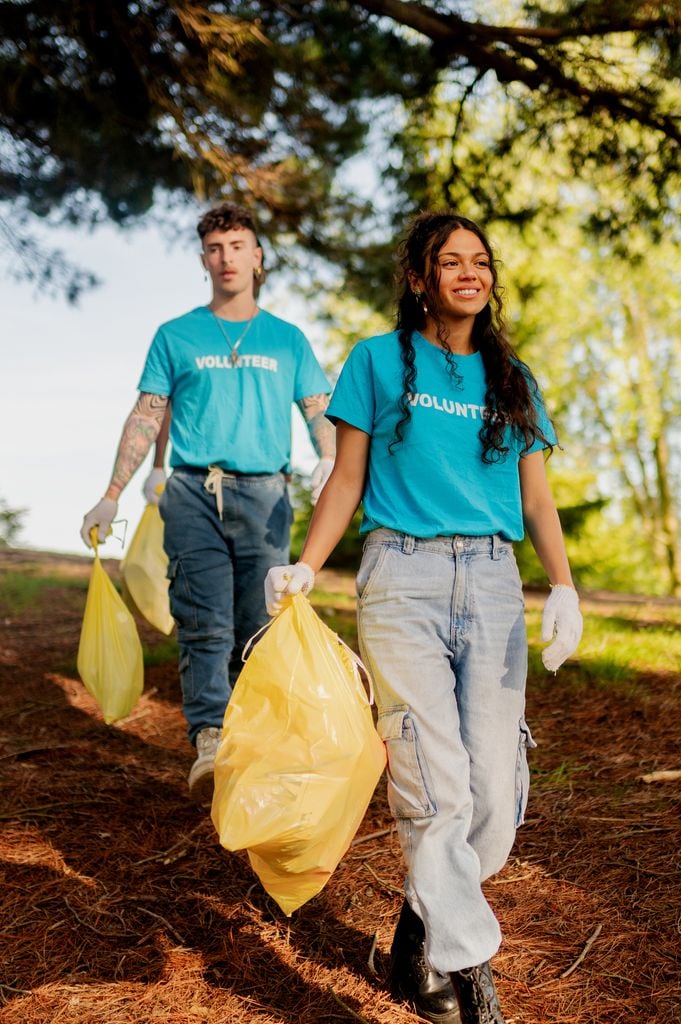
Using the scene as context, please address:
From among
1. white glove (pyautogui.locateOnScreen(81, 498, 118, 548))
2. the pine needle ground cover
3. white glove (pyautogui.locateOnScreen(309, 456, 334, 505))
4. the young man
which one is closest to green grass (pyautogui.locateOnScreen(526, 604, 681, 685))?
the pine needle ground cover

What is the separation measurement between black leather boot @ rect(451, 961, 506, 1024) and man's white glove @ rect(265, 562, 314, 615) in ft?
2.93

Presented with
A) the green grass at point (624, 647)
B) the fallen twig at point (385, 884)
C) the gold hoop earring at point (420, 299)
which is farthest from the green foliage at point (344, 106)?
the fallen twig at point (385, 884)

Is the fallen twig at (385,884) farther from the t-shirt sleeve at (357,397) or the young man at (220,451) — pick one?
the t-shirt sleeve at (357,397)

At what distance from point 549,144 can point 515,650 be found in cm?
Result: 497

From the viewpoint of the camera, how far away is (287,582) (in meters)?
2.28

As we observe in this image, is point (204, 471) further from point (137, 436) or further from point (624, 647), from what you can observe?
point (624, 647)

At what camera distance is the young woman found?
209 cm

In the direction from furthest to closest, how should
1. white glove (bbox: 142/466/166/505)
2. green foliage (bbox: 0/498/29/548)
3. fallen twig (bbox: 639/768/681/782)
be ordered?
green foliage (bbox: 0/498/29/548), white glove (bbox: 142/466/166/505), fallen twig (bbox: 639/768/681/782)

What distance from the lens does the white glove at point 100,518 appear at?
379 centimetres

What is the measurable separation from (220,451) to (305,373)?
0.50 meters

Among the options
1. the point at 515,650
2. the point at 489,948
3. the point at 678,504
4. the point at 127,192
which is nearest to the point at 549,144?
the point at 127,192

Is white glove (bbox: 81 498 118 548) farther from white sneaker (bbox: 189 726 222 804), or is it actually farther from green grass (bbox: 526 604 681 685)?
green grass (bbox: 526 604 681 685)

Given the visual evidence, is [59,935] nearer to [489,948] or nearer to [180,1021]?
[180,1021]

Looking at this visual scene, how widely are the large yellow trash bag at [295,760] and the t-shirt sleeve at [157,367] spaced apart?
1.70 meters
